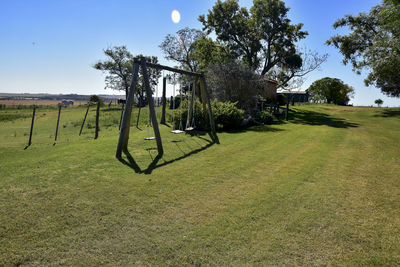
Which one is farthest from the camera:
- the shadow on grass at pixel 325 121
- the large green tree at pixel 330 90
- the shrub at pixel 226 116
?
the large green tree at pixel 330 90

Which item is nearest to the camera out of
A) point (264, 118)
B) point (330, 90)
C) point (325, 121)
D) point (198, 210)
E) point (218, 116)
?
point (198, 210)

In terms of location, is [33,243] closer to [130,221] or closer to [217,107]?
[130,221]

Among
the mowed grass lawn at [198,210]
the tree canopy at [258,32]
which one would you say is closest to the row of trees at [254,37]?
the tree canopy at [258,32]

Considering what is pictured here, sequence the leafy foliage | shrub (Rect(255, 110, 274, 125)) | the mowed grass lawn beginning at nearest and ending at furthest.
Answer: the mowed grass lawn < shrub (Rect(255, 110, 274, 125)) < the leafy foliage

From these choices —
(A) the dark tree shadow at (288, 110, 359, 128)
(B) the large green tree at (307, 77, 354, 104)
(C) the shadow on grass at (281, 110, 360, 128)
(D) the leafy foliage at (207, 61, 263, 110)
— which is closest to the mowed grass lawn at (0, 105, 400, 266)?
(C) the shadow on grass at (281, 110, 360, 128)

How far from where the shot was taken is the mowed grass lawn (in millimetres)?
3197

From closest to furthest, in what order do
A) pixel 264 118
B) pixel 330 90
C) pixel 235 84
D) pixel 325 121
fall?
pixel 264 118, pixel 235 84, pixel 325 121, pixel 330 90

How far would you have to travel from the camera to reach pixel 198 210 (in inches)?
172

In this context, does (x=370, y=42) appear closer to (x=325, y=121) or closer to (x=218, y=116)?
(x=325, y=121)

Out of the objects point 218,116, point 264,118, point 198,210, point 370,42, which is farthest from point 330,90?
point 198,210

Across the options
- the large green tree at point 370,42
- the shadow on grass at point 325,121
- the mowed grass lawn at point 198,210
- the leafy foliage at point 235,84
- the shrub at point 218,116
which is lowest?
the mowed grass lawn at point 198,210

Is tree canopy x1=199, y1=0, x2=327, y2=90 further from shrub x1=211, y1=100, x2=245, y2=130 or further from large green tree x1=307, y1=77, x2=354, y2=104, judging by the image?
large green tree x1=307, y1=77, x2=354, y2=104

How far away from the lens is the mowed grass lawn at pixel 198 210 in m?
3.20

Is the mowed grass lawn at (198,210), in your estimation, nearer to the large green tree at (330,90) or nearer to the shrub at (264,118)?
the shrub at (264,118)
